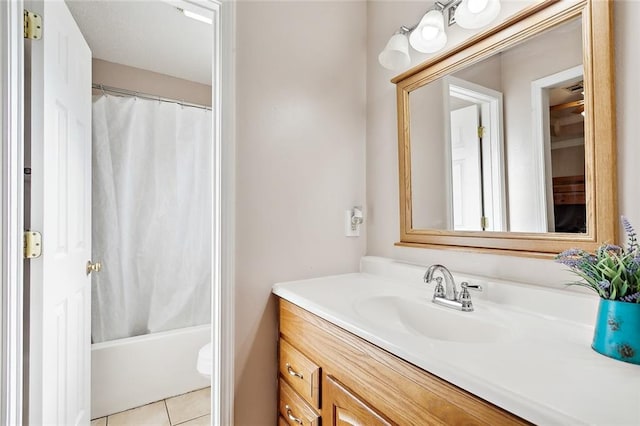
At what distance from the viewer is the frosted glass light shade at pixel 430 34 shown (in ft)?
3.59

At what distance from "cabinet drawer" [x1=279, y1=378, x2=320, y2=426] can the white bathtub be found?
3.69 feet

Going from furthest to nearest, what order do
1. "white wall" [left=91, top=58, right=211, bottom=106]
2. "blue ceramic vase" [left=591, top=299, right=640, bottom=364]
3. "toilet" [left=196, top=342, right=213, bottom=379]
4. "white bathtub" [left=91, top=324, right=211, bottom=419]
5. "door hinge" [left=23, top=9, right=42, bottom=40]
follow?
"white wall" [left=91, top=58, right=211, bottom=106]
"white bathtub" [left=91, top=324, right=211, bottom=419]
"toilet" [left=196, top=342, right=213, bottom=379]
"door hinge" [left=23, top=9, right=42, bottom=40]
"blue ceramic vase" [left=591, top=299, right=640, bottom=364]

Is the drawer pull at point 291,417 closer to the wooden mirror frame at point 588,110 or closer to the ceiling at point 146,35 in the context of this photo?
the wooden mirror frame at point 588,110

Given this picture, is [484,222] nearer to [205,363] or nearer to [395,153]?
[395,153]

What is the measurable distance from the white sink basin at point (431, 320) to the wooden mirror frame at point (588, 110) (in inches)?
9.9

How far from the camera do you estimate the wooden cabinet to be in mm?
564

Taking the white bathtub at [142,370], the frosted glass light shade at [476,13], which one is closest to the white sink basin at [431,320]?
the frosted glass light shade at [476,13]

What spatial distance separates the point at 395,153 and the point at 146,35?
69.3 inches

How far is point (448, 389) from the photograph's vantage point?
0.57 metres

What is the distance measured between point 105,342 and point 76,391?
0.62m

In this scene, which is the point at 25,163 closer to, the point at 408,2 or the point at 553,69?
the point at 408,2

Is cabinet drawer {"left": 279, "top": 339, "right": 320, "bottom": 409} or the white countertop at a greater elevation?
the white countertop

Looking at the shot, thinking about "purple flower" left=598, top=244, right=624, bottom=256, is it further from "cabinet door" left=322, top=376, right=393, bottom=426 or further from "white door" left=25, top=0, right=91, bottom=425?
"white door" left=25, top=0, right=91, bottom=425

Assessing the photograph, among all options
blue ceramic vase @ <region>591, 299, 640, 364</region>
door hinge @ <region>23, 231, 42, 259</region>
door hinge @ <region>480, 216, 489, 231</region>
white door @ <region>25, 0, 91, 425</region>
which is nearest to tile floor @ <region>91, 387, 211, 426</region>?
white door @ <region>25, 0, 91, 425</region>
